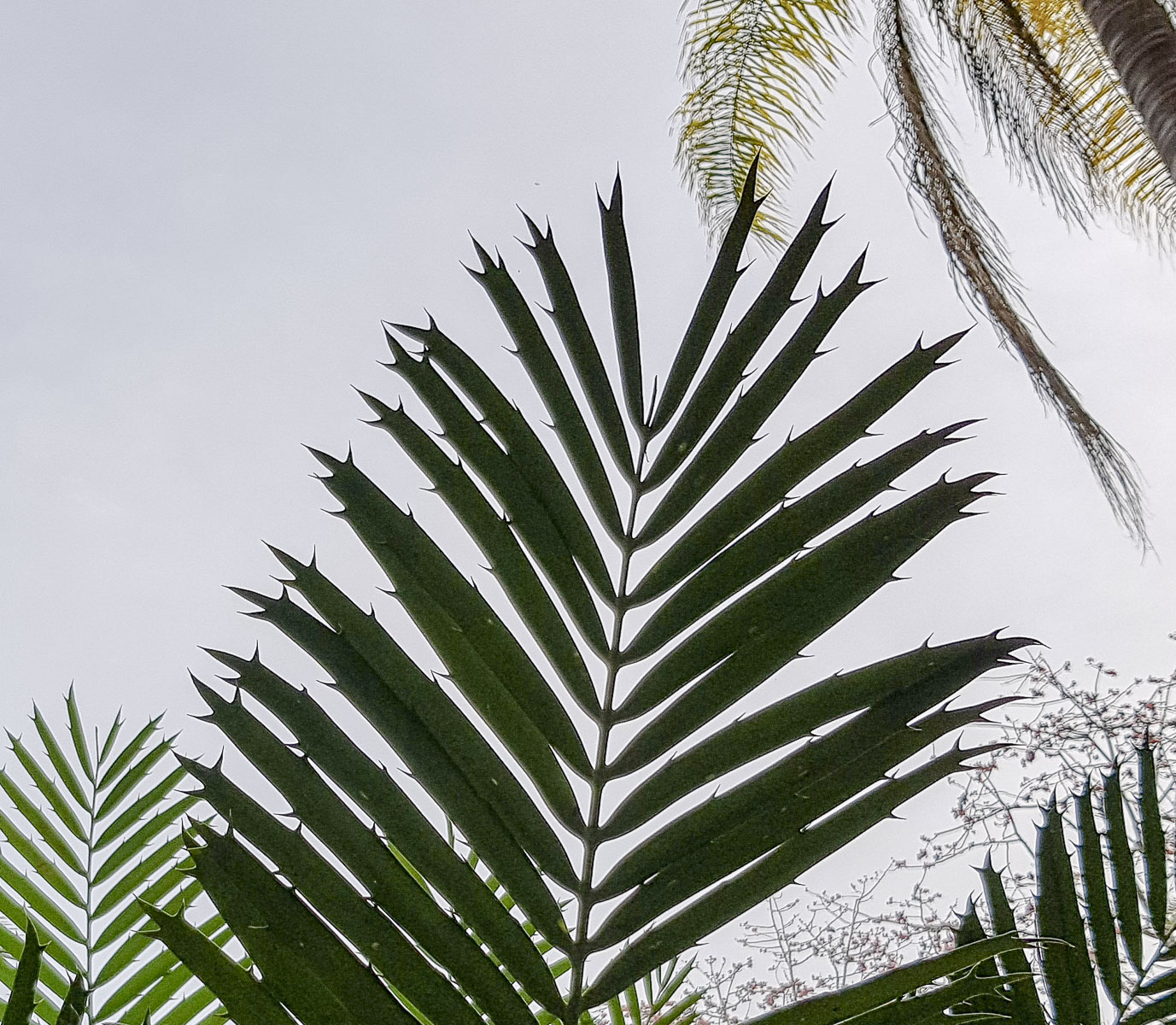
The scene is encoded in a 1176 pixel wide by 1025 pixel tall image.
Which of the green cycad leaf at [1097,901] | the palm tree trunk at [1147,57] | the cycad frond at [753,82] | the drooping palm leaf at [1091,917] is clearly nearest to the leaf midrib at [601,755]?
the drooping palm leaf at [1091,917]

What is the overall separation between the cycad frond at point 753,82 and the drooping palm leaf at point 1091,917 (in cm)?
395

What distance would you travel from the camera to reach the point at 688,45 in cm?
450

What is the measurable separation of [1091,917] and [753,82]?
4490 millimetres

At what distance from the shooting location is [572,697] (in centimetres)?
52

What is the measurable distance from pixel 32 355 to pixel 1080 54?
234 inches

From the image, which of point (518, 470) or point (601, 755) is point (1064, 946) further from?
point (518, 470)

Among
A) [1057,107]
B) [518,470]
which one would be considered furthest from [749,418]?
[1057,107]

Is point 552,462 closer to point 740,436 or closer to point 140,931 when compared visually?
point 740,436

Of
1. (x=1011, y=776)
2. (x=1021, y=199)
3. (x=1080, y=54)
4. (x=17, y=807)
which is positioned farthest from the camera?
(x=1021, y=199)

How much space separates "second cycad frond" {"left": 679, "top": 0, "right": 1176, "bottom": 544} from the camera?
3490 millimetres

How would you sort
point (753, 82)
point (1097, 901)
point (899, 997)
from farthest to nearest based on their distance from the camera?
point (753, 82)
point (1097, 901)
point (899, 997)

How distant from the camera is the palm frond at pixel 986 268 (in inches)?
131

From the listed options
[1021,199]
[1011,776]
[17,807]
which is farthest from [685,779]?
[1021,199]

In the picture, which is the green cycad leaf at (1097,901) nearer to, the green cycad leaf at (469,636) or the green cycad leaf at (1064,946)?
the green cycad leaf at (1064,946)
